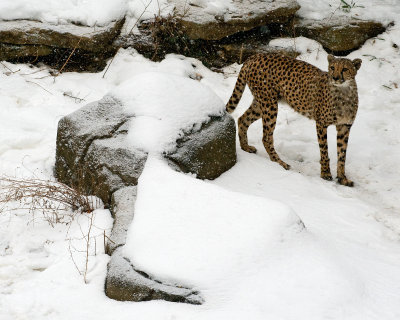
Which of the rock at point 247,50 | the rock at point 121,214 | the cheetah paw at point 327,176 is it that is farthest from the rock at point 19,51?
the cheetah paw at point 327,176

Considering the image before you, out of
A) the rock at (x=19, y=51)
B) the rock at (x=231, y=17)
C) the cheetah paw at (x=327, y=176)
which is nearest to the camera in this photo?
the cheetah paw at (x=327, y=176)

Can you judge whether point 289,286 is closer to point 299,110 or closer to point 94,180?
point 94,180

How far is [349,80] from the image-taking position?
5871mm

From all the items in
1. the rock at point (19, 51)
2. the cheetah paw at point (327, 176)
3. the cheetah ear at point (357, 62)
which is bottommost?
the cheetah paw at point (327, 176)

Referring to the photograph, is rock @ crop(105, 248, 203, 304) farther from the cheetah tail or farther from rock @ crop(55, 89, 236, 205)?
the cheetah tail

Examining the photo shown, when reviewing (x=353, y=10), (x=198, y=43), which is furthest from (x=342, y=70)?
(x=353, y=10)

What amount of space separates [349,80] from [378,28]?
3.26m

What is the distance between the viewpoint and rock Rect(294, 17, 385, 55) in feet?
27.9

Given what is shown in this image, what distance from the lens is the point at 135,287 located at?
4000 mm

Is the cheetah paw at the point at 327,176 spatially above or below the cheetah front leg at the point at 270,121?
below

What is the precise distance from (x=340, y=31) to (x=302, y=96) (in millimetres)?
2717

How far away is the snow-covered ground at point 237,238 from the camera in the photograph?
3795 mm

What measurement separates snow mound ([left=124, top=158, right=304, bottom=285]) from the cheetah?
77.0 inches

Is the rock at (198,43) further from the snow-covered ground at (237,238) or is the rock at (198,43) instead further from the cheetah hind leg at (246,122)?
the cheetah hind leg at (246,122)
